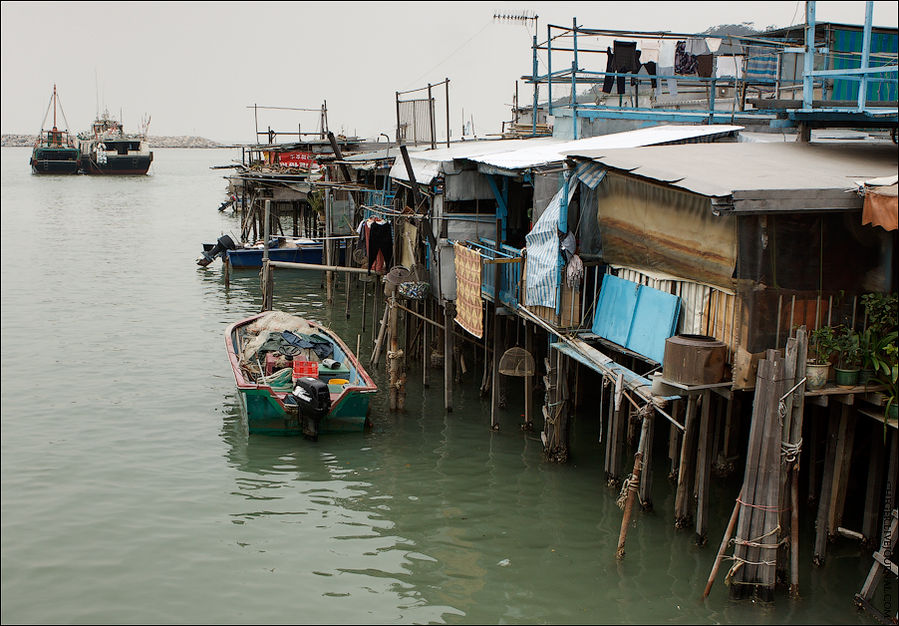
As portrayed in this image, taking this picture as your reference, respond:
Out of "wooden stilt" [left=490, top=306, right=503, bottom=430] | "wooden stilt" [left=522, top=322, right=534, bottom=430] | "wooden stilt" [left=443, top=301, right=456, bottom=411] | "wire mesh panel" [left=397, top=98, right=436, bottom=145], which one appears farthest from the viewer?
"wire mesh panel" [left=397, top=98, right=436, bottom=145]

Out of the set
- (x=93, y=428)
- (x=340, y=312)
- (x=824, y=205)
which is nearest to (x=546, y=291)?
(x=824, y=205)

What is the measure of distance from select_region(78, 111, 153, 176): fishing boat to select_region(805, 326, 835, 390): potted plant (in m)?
90.2

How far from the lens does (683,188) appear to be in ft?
29.2

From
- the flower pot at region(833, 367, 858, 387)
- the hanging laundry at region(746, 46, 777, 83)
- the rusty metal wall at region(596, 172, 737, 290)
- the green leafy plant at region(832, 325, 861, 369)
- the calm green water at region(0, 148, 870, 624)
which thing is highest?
the hanging laundry at region(746, 46, 777, 83)

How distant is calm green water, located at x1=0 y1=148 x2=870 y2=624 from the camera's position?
9.12 m

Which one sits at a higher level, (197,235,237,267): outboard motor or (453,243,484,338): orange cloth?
(453,243,484,338): orange cloth

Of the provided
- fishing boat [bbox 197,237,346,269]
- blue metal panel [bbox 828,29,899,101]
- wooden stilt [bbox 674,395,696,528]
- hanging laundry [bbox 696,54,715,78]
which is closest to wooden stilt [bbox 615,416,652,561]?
wooden stilt [bbox 674,395,696,528]

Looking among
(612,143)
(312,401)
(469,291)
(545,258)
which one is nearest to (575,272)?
(545,258)

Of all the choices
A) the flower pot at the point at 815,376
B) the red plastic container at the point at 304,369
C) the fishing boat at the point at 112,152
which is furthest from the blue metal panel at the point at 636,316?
the fishing boat at the point at 112,152

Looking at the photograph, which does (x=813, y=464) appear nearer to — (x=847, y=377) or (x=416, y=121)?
(x=847, y=377)

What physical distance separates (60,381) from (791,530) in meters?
14.0

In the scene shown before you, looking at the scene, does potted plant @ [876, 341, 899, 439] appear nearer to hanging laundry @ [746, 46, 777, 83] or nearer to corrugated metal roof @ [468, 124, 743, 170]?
corrugated metal roof @ [468, 124, 743, 170]

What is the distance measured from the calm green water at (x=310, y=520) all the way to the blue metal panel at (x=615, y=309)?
7.20 ft

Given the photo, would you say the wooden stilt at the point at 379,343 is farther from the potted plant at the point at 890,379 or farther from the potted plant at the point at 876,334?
the potted plant at the point at 890,379
